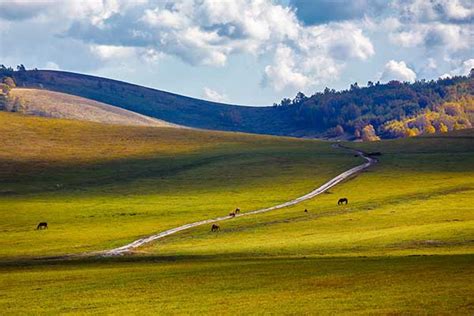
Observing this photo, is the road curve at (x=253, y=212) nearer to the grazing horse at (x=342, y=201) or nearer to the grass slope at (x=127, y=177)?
the grass slope at (x=127, y=177)

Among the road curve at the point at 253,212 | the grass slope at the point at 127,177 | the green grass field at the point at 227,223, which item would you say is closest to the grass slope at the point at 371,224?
the green grass field at the point at 227,223

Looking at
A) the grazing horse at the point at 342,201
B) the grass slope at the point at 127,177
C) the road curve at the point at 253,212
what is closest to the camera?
the road curve at the point at 253,212

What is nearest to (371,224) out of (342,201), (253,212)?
(342,201)

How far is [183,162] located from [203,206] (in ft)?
141

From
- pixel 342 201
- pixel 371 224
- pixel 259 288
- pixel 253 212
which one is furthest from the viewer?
pixel 342 201

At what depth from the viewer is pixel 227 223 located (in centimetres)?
7650

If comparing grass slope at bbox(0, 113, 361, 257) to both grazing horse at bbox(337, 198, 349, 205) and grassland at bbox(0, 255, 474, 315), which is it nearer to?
grazing horse at bbox(337, 198, 349, 205)

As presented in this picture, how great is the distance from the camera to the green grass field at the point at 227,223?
110 feet

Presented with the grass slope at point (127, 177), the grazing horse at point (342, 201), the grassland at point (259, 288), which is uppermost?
the grass slope at point (127, 177)

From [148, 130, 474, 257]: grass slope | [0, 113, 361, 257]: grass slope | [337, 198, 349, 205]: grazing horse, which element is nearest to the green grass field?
[148, 130, 474, 257]: grass slope

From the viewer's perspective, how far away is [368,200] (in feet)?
293

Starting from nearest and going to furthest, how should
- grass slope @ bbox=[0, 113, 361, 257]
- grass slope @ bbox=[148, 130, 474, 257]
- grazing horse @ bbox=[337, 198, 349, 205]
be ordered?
grass slope @ bbox=[148, 130, 474, 257]
grass slope @ bbox=[0, 113, 361, 257]
grazing horse @ bbox=[337, 198, 349, 205]

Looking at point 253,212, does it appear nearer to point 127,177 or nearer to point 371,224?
point 371,224

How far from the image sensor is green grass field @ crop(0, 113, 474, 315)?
33.6m
